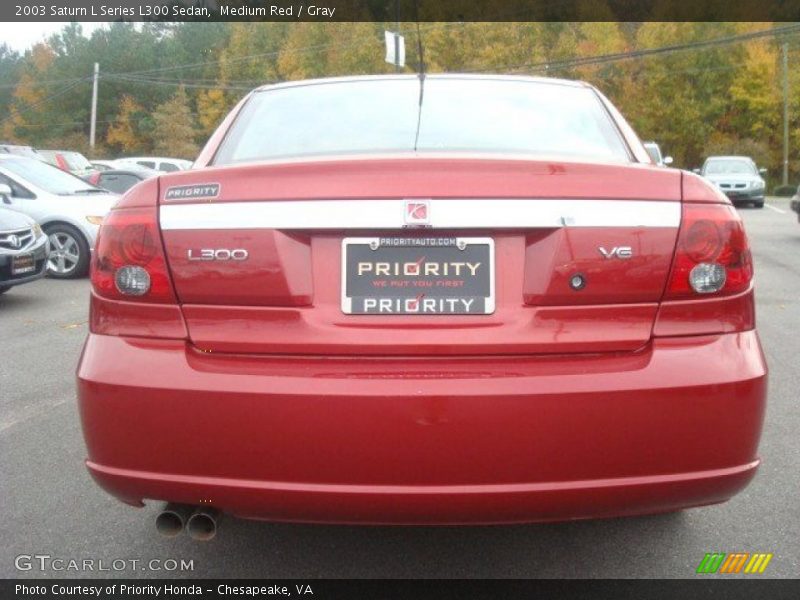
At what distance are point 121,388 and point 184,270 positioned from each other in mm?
359

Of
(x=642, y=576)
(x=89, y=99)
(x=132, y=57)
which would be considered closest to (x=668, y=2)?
(x=132, y=57)

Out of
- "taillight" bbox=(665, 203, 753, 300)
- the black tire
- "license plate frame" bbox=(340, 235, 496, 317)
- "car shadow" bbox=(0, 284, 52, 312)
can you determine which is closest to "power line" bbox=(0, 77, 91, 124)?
the black tire

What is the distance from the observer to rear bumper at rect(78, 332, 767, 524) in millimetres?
2344

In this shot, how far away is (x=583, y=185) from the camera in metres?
2.44

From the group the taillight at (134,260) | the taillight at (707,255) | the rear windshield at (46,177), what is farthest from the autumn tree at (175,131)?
the taillight at (707,255)

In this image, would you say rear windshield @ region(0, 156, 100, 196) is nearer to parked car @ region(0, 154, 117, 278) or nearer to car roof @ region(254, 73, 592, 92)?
parked car @ region(0, 154, 117, 278)

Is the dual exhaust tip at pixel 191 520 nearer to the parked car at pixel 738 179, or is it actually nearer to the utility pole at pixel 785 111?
the parked car at pixel 738 179

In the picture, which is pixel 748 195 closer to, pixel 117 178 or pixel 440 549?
pixel 117 178

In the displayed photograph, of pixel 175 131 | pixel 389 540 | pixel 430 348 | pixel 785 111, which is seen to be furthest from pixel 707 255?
pixel 175 131

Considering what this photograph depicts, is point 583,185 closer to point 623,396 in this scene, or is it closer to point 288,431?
point 623,396

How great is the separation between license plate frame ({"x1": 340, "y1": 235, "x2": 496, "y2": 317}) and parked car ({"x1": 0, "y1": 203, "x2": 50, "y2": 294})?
7280 mm

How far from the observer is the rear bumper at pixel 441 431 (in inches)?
92.3

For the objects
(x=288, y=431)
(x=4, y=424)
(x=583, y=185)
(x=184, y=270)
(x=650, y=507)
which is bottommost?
(x=4, y=424)

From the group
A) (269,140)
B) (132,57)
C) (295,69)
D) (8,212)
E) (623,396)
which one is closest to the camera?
(623,396)
